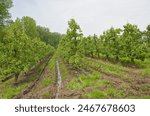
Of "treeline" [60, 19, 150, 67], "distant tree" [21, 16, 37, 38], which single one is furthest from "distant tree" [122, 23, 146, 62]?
"distant tree" [21, 16, 37, 38]

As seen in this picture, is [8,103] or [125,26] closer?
[8,103]

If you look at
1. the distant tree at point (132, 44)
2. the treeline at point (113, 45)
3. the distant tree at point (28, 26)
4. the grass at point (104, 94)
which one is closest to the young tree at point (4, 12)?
the treeline at point (113, 45)

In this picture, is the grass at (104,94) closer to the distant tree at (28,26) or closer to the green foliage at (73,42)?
the green foliage at (73,42)

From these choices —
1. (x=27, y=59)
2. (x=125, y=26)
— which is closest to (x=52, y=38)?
(x=125, y=26)

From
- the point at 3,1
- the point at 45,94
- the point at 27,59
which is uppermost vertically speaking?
the point at 3,1

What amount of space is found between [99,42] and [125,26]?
19.1m

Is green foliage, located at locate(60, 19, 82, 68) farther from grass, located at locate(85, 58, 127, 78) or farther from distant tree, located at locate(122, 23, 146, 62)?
distant tree, located at locate(122, 23, 146, 62)

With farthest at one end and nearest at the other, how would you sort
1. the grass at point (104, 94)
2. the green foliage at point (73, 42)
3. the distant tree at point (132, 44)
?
1. the distant tree at point (132, 44)
2. the green foliage at point (73, 42)
3. the grass at point (104, 94)

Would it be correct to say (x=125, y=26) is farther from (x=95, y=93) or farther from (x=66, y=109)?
(x=66, y=109)

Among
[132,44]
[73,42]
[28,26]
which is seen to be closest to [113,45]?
[132,44]

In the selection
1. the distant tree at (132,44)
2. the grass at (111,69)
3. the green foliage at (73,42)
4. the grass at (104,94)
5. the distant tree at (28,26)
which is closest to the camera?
the grass at (104,94)

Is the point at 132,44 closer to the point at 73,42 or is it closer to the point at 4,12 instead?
the point at 73,42

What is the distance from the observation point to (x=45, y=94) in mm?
Answer: 20000

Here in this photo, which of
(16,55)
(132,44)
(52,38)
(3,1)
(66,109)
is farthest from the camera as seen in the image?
(52,38)
